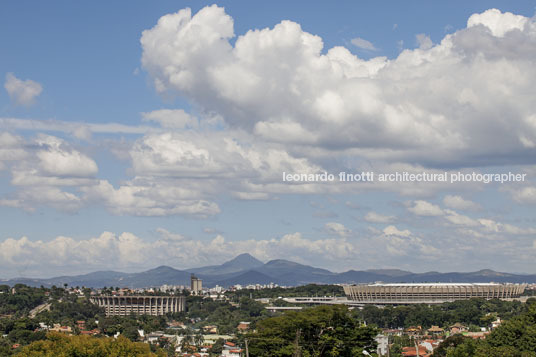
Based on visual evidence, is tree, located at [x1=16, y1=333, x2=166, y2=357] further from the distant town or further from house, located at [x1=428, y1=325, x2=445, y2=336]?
house, located at [x1=428, y1=325, x2=445, y2=336]

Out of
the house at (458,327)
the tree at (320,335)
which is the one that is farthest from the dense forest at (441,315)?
the tree at (320,335)

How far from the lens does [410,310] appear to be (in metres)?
170

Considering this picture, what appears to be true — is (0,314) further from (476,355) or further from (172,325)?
(476,355)

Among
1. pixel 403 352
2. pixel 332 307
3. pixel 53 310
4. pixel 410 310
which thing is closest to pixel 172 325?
pixel 53 310

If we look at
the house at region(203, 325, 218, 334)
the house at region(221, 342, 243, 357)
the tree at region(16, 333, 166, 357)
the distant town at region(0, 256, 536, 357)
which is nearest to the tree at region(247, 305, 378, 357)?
the distant town at region(0, 256, 536, 357)

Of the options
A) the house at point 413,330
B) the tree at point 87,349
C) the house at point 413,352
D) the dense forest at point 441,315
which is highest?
the tree at point 87,349

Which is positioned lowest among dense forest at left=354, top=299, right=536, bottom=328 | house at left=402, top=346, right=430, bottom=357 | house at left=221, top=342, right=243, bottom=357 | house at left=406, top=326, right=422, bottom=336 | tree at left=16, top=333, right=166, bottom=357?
house at left=221, top=342, right=243, bottom=357

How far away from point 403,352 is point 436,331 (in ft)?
145

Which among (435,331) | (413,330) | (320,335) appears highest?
(320,335)

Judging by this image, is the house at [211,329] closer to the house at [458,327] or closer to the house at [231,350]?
the house at [231,350]

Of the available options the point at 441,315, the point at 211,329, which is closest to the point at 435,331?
A: the point at 441,315

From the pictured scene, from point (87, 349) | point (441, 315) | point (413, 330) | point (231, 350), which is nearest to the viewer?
point (87, 349)

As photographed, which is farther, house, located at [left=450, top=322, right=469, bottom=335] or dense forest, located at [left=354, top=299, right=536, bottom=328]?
dense forest, located at [left=354, top=299, right=536, bottom=328]

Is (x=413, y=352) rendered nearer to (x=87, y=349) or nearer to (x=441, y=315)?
(x=87, y=349)
